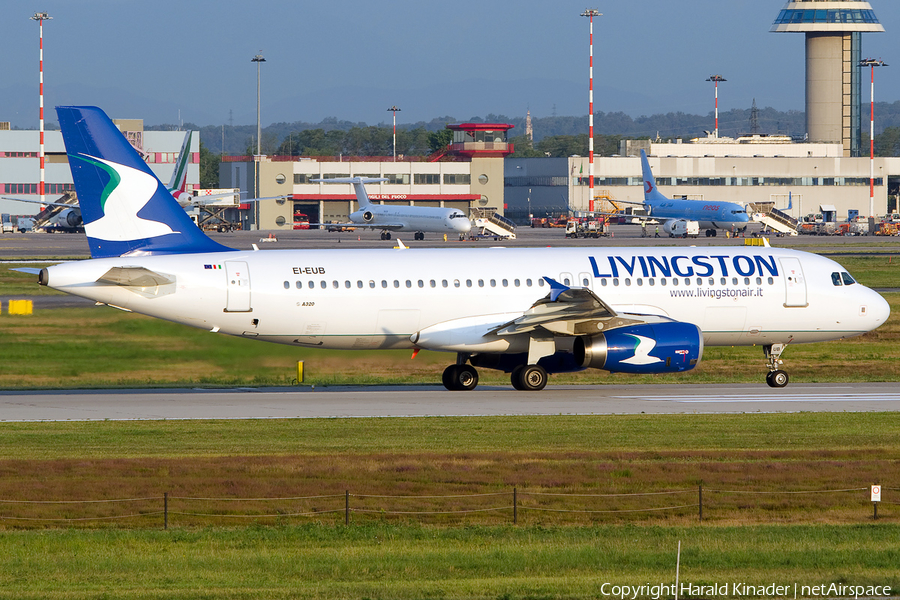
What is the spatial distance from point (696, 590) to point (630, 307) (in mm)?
20585

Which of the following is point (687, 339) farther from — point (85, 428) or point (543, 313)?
point (85, 428)

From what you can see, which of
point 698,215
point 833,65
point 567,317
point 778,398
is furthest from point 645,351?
point 833,65

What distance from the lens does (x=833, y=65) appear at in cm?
18738

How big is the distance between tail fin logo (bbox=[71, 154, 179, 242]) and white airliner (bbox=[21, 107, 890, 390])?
0.13 ft

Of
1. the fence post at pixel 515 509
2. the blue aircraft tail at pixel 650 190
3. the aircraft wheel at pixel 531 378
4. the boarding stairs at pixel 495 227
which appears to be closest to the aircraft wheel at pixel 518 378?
the aircraft wheel at pixel 531 378

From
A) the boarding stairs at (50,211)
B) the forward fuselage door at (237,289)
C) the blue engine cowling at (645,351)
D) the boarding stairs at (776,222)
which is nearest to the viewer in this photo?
the forward fuselage door at (237,289)

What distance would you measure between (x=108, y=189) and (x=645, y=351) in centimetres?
1563

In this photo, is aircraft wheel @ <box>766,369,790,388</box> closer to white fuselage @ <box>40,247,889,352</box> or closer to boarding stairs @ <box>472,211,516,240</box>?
white fuselage @ <box>40,247,889,352</box>

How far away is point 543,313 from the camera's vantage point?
3316 centimetres

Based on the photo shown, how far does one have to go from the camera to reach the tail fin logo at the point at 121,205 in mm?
32656

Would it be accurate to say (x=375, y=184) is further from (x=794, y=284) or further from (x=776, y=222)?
(x=794, y=284)

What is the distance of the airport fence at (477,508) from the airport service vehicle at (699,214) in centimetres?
10226

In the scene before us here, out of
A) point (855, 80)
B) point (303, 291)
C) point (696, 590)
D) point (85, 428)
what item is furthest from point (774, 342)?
point (855, 80)

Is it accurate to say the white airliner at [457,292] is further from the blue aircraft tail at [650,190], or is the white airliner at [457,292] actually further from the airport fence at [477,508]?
the blue aircraft tail at [650,190]
